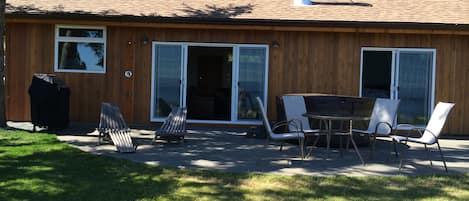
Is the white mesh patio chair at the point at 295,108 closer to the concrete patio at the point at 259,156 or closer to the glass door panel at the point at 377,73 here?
the concrete patio at the point at 259,156

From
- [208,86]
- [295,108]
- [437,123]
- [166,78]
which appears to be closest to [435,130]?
[437,123]

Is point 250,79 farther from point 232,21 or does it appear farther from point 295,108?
point 295,108

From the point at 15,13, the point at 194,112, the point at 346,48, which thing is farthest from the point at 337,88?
the point at 15,13

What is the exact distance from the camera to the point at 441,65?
12133 millimetres

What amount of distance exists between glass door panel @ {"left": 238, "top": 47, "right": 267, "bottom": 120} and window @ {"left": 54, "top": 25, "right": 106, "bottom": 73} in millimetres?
3132

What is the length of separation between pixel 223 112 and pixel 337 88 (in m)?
2.70

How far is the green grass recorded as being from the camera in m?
5.95

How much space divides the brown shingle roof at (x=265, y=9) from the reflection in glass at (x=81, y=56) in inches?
32.7

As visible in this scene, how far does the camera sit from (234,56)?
490 inches

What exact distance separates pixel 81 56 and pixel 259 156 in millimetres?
5820

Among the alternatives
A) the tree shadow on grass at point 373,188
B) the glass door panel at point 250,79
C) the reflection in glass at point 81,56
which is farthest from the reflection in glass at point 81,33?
the tree shadow on grass at point 373,188

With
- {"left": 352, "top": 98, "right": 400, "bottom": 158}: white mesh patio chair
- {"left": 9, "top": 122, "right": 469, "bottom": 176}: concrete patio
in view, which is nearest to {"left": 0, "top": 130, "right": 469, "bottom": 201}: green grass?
{"left": 9, "top": 122, "right": 469, "bottom": 176}: concrete patio

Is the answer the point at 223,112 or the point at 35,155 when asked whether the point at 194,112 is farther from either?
the point at 35,155

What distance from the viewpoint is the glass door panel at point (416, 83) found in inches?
481
